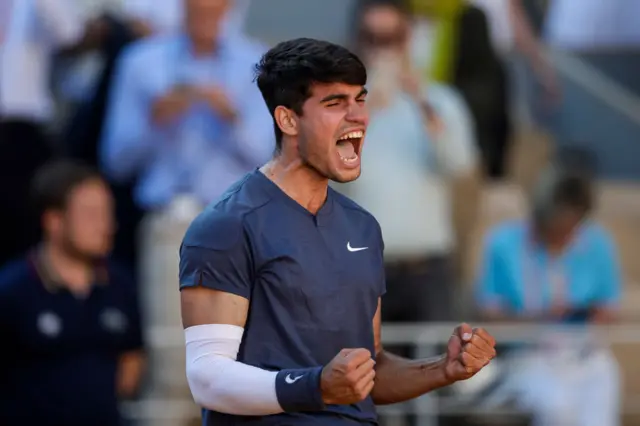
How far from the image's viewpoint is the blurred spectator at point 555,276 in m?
7.54

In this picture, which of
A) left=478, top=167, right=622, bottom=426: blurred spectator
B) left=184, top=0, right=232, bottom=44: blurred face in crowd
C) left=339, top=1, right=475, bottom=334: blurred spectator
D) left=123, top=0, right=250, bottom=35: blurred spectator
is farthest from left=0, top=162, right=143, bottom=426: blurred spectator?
left=478, top=167, right=622, bottom=426: blurred spectator

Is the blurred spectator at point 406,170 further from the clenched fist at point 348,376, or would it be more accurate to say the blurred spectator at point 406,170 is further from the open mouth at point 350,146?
the clenched fist at point 348,376

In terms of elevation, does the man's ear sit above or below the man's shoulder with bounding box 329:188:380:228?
above

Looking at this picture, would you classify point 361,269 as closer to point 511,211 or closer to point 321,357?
point 321,357

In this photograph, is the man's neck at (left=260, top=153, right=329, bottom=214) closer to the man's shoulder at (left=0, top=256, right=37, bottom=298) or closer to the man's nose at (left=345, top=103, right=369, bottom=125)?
the man's nose at (left=345, top=103, right=369, bottom=125)

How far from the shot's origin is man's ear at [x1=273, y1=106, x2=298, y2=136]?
420 cm

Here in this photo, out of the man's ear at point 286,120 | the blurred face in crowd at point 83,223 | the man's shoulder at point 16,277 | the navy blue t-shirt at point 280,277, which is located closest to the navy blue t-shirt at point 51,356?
the man's shoulder at point 16,277

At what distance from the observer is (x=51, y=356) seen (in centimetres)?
669

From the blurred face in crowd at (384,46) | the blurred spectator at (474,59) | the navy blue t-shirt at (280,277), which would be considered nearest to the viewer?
the navy blue t-shirt at (280,277)

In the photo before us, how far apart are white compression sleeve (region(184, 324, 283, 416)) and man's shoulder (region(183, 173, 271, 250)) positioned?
229mm

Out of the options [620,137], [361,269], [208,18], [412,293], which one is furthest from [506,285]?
[361,269]

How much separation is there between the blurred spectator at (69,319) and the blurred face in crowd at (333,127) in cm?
286

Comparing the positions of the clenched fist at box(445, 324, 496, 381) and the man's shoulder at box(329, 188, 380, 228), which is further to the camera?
the man's shoulder at box(329, 188, 380, 228)

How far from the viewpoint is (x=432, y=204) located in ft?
25.7
